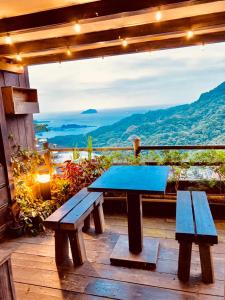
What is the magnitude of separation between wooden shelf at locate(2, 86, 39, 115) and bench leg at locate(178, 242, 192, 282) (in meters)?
3.14

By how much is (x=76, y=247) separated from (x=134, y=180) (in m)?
0.95

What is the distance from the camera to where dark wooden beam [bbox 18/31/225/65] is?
3.13 meters

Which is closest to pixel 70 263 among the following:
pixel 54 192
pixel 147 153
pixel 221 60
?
pixel 54 192

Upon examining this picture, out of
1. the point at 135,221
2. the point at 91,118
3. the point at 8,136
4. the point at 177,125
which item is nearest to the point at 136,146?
the point at 135,221

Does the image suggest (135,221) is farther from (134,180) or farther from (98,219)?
(98,219)

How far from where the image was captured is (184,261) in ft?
7.14

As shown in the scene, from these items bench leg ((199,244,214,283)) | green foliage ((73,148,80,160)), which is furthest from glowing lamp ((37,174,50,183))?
bench leg ((199,244,214,283))

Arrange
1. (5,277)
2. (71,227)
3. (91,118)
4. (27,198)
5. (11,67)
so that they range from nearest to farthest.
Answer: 1. (5,277)
2. (71,227)
3. (27,198)
4. (11,67)
5. (91,118)

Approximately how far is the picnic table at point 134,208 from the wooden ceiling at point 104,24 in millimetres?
1649

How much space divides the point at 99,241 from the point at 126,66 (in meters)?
6.84

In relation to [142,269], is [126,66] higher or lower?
higher

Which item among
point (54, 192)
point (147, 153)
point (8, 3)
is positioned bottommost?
point (54, 192)

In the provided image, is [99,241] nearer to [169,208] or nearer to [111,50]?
[169,208]

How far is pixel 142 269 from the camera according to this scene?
240 cm
